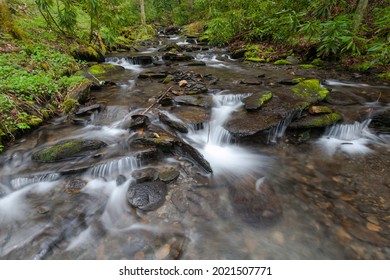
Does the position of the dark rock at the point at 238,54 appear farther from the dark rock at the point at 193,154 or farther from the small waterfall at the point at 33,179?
the small waterfall at the point at 33,179

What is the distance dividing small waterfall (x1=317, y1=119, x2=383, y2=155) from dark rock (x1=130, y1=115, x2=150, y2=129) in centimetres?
335

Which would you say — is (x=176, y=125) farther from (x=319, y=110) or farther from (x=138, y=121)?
(x=319, y=110)

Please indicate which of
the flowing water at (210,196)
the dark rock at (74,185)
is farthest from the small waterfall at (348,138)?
the dark rock at (74,185)

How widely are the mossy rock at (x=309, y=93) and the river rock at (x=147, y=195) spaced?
334cm

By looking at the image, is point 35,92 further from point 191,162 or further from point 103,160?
point 191,162

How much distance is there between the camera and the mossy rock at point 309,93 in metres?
4.66

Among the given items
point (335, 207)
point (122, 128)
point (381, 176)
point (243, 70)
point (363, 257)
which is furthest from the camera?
point (243, 70)

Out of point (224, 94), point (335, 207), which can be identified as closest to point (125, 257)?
point (335, 207)

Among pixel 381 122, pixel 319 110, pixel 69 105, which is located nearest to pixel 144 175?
pixel 69 105

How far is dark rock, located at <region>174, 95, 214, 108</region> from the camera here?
5.13 meters

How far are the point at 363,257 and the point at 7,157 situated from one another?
194 inches

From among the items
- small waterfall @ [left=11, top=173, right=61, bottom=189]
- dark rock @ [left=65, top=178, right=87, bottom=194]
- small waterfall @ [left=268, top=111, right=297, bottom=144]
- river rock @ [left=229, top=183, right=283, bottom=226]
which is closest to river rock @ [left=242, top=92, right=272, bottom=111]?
small waterfall @ [left=268, top=111, right=297, bottom=144]

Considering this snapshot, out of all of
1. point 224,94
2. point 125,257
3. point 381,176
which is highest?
point 224,94

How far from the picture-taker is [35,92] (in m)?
4.52
